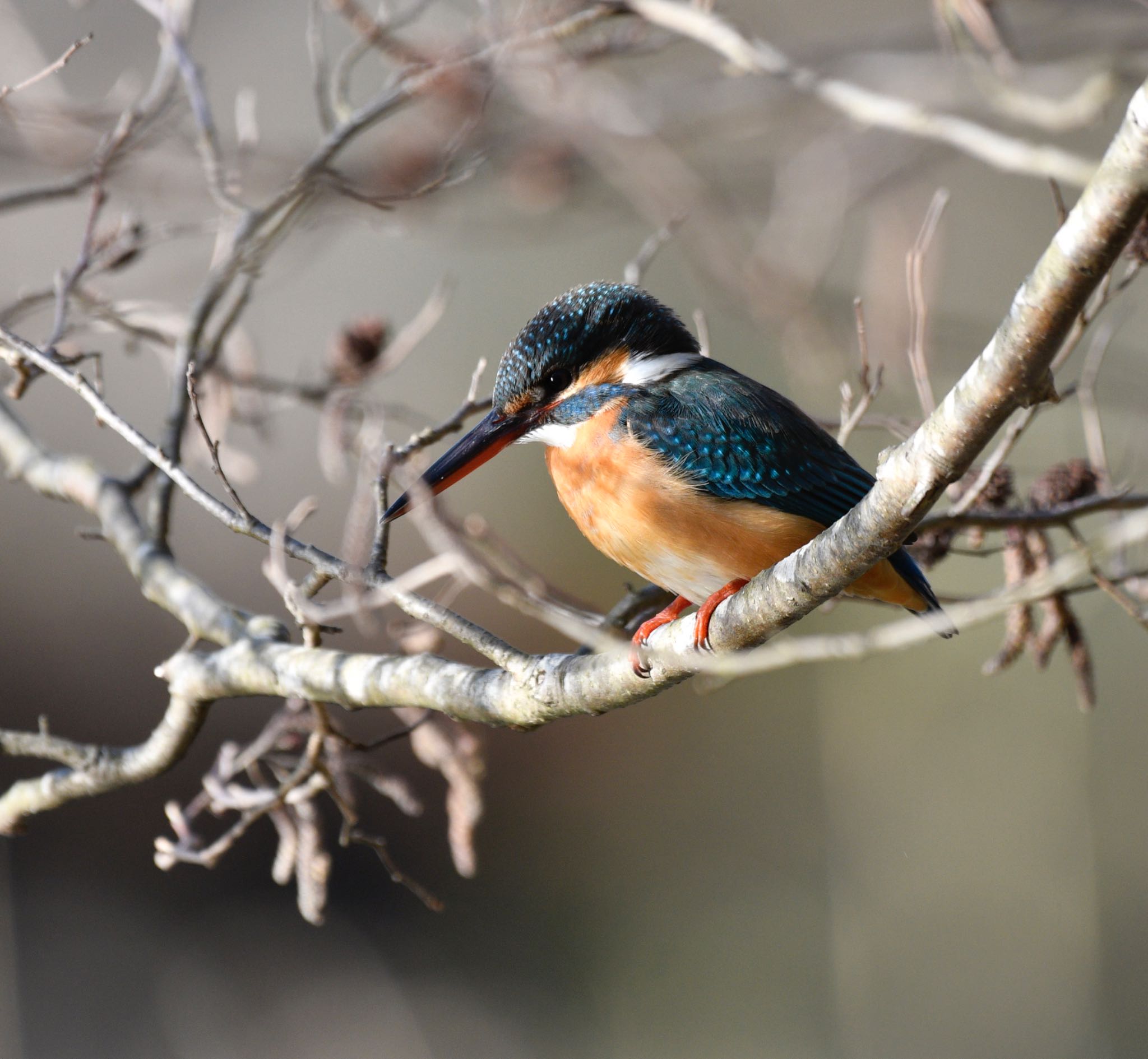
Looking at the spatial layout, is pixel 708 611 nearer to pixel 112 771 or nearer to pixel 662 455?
pixel 662 455

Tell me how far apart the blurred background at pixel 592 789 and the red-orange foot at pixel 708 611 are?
2.17 meters

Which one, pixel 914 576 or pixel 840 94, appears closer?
pixel 914 576

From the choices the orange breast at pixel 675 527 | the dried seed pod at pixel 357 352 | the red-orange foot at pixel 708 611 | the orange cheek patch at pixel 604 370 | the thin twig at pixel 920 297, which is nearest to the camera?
the red-orange foot at pixel 708 611

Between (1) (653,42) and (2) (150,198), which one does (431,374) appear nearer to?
(2) (150,198)

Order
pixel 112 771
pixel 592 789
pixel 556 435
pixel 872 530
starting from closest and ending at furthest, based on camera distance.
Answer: pixel 872 530 < pixel 112 771 < pixel 556 435 < pixel 592 789

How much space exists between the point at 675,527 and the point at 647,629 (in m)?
0.19

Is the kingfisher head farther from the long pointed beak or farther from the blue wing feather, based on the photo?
the blue wing feather

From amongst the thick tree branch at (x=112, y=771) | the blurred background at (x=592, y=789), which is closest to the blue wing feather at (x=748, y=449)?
the thick tree branch at (x=112, y=771)

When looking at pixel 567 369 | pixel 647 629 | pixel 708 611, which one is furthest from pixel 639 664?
pixel 567 369

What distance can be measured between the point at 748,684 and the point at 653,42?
3.65 m

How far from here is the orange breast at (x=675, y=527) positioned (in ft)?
6.66

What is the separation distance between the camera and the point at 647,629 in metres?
2.06

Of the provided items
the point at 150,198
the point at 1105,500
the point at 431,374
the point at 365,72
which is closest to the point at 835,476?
the point at 1105,500

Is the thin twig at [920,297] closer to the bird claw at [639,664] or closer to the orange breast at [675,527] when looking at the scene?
the orange breast at [675,527]
